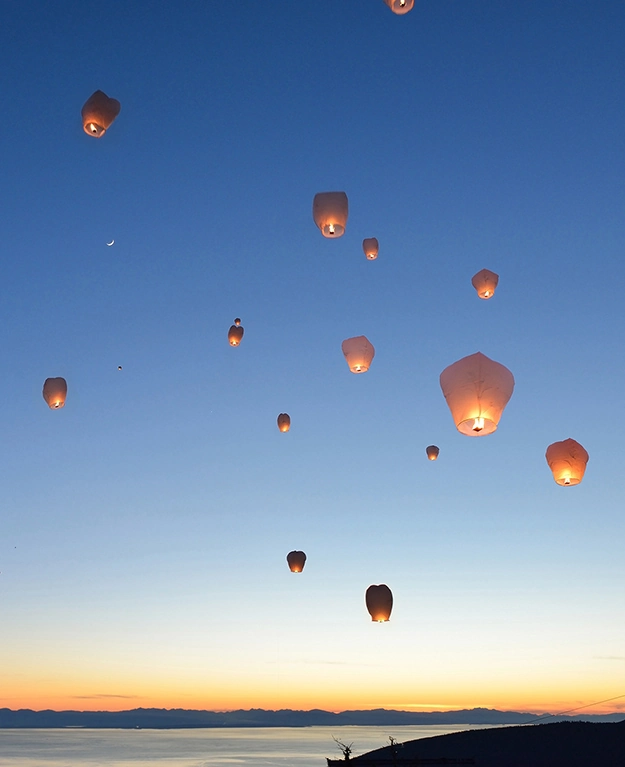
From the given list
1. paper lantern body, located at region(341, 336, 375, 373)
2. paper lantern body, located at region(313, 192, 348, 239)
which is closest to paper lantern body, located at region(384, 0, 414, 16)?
paper lantern body, located at region(313, 192, 348, 239)

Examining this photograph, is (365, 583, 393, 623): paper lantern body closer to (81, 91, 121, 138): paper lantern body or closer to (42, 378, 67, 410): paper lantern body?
(42, 378, 67, 410): paper lantern body

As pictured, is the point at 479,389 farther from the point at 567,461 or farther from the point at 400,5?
the point at 400,5

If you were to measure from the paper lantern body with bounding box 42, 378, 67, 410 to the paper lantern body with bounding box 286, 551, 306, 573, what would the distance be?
4556 millimetres

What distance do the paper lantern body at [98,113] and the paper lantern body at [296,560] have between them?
7483 mm

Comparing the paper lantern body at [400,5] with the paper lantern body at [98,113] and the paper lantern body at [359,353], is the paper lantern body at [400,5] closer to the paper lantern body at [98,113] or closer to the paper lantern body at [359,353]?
the paper lantern body at [98,113]

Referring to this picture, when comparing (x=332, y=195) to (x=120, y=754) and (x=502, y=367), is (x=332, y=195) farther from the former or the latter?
(x=120, y=754)

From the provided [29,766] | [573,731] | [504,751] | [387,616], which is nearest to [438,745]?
[504,751]

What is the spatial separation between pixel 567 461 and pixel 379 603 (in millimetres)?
3550

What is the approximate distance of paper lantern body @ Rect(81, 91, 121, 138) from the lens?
317 inches

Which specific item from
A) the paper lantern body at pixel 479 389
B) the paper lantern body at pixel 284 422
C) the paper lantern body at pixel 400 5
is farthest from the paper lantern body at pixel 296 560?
the paper lantern body at pixel 400 5

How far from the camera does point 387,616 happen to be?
9617mm

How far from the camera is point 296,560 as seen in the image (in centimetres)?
1287

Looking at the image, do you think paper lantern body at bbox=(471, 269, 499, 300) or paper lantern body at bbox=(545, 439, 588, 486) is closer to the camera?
paper lantern body at bbox=(545, 439, 588, 486)

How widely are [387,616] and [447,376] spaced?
5.03 meters
